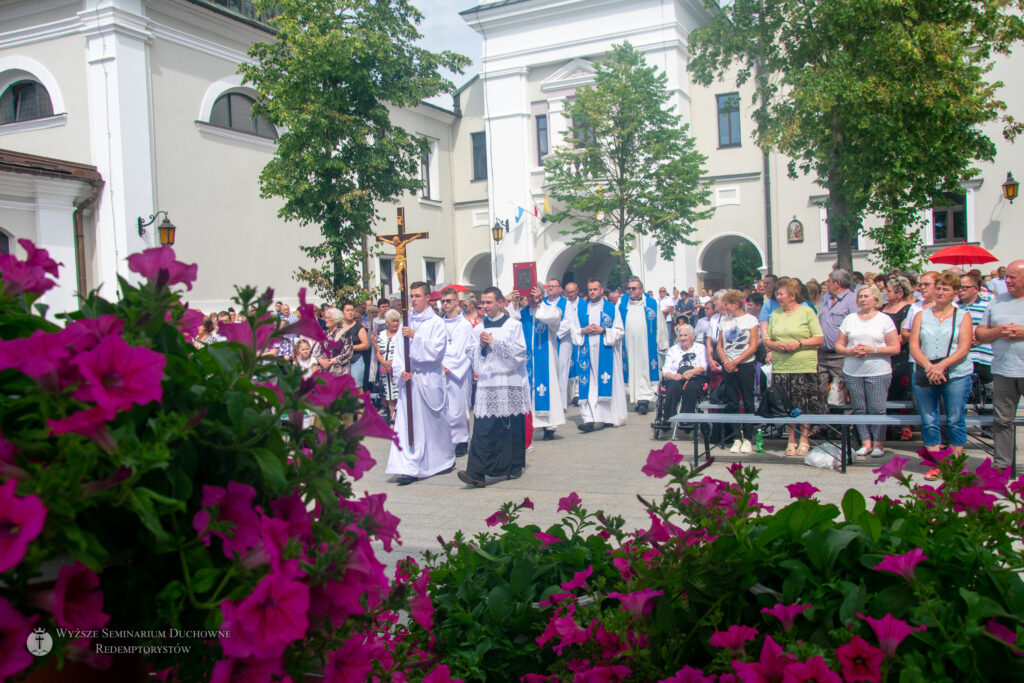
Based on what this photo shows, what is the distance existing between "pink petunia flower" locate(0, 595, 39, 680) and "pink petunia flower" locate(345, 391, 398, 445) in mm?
528

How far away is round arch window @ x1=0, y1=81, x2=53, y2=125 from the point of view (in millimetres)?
21203

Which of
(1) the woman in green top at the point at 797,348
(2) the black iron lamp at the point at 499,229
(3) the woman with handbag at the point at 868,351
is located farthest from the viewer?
(2) the black iron lamp at the point at 499,229

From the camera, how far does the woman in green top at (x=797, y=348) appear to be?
850 centimetres

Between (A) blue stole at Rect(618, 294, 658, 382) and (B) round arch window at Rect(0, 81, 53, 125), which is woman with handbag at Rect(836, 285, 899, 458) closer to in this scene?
(A) blue stole at Rect(618, 294, 658, 382)

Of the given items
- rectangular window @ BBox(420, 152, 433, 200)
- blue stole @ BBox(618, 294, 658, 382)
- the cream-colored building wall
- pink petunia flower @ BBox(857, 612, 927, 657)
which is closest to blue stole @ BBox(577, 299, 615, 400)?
blue stole @ BBox(618, 294, 658, 382)

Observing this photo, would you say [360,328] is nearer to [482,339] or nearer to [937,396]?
[482,339]

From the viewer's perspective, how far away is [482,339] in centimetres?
886

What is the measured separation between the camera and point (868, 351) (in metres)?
8.27

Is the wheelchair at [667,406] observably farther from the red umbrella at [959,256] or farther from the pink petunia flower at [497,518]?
the pink petunia flower at [497,518]

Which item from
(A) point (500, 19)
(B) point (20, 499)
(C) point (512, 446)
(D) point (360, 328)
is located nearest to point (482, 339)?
(C) point (512, 446)

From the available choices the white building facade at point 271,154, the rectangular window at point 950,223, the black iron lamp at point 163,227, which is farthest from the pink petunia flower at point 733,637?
the rectangular window at point 950,223

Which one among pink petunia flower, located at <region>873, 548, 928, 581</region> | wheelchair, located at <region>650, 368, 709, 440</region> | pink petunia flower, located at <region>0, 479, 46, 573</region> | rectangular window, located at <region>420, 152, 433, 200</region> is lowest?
wheelchair, located at <region>650, 368, 709, 440</region>

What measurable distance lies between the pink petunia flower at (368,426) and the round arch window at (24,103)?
76.0 ft

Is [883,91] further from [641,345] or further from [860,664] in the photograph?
[860,664]
